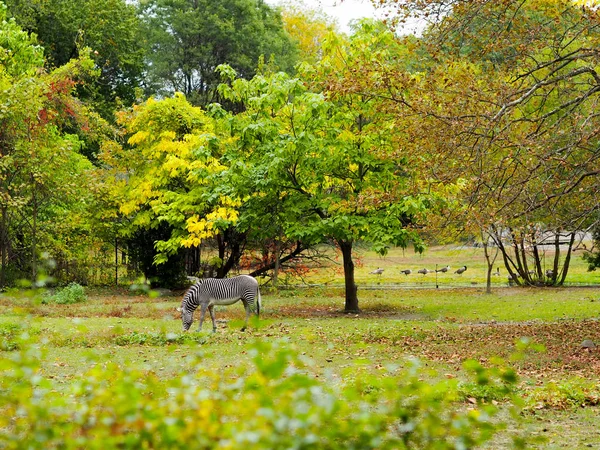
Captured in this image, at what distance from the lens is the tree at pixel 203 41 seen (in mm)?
48531

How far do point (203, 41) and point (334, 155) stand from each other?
3151 cm

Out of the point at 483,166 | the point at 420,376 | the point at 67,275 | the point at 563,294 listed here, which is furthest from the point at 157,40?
the point at 420,376

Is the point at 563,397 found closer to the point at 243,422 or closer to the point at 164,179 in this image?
the point at 243,422

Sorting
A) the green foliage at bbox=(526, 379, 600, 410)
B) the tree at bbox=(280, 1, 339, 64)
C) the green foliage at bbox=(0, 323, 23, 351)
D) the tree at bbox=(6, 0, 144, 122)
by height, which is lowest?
the green foliage at bbox=(526, 379, 600, 410)

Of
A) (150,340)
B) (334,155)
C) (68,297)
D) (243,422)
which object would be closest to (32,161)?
(68,297)

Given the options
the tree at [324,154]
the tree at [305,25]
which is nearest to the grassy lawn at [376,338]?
the tree at [324,154]

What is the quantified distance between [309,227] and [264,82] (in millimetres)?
4431

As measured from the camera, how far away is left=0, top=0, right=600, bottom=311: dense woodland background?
13.7 m

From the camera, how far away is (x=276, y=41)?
50.2 m

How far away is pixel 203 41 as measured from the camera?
49469 millimetres

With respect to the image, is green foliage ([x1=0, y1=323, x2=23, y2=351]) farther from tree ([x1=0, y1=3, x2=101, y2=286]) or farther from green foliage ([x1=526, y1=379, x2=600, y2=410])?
tree ([x1=0, y1=3, x2=101, y2=286])

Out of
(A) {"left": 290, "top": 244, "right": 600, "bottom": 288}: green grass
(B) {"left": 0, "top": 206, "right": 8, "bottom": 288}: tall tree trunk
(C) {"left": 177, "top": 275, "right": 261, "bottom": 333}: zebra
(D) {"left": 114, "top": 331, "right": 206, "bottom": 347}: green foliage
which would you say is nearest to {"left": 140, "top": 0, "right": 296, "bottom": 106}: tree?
(A) {"left": 290, "top": 244, "right": 600, "bottom": 288}: green grass

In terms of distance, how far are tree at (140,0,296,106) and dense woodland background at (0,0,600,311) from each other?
25.8 feet

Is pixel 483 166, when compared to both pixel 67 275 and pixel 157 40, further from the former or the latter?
pixel 157 40
